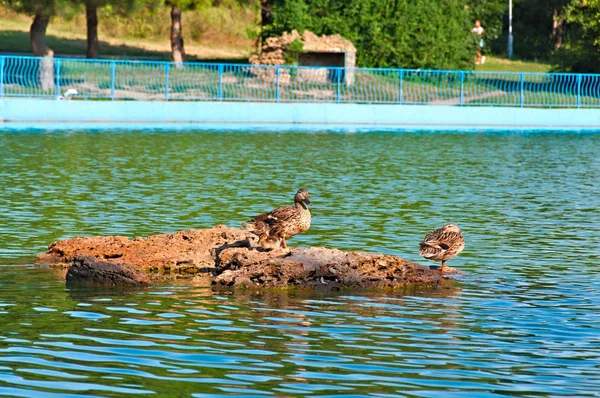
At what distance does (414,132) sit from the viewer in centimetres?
4391

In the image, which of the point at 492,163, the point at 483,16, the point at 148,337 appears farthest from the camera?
the point at 483,16

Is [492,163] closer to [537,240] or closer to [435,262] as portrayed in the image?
[537,240]

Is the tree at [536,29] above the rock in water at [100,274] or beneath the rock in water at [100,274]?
above

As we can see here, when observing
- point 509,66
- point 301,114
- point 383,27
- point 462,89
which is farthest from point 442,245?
point 509,66

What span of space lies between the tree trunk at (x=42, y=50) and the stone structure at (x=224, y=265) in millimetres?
30461

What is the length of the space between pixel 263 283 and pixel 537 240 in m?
6.34

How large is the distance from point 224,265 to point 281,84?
115ft

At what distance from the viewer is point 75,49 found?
65.6m

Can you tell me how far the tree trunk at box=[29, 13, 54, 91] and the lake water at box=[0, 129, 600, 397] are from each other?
569 inches

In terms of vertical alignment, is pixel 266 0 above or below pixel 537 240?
above

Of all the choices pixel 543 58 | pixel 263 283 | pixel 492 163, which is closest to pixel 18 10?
pixel 492 163

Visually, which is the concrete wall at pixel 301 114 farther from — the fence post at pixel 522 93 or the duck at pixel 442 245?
the duck at pixel 442 245

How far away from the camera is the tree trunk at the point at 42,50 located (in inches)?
1759

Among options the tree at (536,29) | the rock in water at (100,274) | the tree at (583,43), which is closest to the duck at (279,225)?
the rock in water at (100,274)
